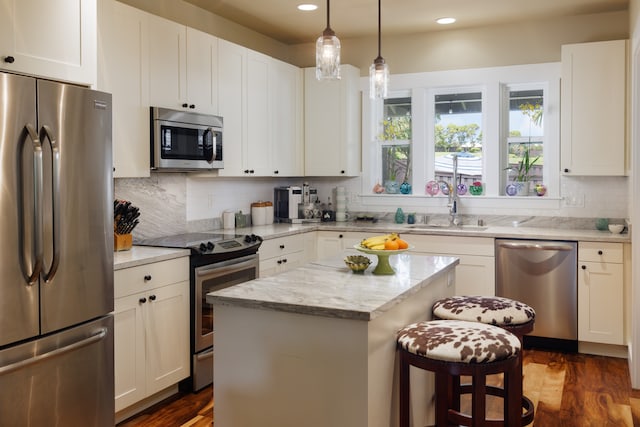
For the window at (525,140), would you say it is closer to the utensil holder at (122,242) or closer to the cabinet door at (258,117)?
the cabinet door at (258,117)

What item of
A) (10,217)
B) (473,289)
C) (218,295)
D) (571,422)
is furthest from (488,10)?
(10,217)

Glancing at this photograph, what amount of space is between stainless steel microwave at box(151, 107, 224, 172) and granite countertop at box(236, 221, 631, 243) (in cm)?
76

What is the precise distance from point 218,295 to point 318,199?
378 centimetres

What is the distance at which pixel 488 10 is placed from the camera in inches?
189

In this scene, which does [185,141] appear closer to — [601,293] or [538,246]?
[538,246]

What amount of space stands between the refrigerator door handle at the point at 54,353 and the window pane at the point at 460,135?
12.1 ft

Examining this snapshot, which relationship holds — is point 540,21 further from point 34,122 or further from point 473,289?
point 34,122

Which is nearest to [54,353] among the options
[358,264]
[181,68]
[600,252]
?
[358,264]

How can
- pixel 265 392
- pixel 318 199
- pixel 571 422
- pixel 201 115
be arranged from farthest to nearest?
pixel 318 199
pixel 201 115
pixel 571 422
pixel 265 392

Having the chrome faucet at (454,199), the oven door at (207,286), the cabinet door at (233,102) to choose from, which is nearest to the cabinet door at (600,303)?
the chrome faucet at (454,199)

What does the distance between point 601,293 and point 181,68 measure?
3.44 meters

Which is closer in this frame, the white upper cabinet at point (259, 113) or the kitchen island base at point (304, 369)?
the kitchen island base at point (304, 369)

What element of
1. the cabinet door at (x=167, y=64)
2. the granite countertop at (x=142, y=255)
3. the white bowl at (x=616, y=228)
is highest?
the cabinet door at (x=167, y=64)

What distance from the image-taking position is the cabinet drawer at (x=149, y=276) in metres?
3.14
